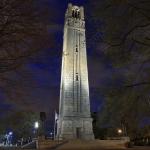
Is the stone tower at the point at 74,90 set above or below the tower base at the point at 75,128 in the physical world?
above

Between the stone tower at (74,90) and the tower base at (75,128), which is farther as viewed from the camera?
the stone tower at (74,90)

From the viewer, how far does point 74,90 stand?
63688 mm

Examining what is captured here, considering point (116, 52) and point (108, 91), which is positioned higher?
point (116, 52)

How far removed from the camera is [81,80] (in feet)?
213

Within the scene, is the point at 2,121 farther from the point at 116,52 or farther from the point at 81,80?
the point at 116,52

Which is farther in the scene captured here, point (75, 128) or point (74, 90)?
point (74, 90)

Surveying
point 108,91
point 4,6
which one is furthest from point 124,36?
point 4,6

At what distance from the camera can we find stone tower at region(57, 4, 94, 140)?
60.9m

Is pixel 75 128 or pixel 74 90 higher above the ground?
pixel 74 90

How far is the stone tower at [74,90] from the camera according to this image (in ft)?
200

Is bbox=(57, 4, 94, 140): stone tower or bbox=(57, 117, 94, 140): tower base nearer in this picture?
bbox=(57, 117, 94, 140): tower base

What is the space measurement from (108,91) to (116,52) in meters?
2.14

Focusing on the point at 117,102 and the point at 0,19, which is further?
the point at 117,102

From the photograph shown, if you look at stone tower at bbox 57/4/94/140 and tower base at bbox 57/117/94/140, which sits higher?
stone tower at bbox 57/4/94/140
